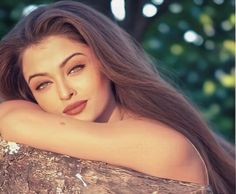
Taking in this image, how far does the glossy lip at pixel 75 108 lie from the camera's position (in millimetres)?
1626

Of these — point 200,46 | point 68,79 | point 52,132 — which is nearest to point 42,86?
point 68,79

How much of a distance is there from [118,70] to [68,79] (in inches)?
5.7

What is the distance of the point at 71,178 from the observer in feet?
4.53

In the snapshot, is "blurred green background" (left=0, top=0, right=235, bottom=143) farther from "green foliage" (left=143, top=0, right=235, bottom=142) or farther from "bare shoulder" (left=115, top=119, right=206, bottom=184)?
"bare shoulder" (left=115, top=119, right=206, bottom=184)

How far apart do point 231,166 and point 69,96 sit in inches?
21.3

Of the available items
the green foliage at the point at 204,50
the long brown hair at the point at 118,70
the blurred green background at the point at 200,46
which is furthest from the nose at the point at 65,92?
the green foliage at the point at 204,50

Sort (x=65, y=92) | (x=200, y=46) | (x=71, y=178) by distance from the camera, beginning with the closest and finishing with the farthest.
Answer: (x=71, y=178) → (x=65, y=92) → (x=200, y=46)

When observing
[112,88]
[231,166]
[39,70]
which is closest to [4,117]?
[39,70]

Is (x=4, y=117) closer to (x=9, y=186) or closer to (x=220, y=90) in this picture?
(x=9, y=186)

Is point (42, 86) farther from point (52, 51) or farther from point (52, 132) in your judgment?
point (52, 132)

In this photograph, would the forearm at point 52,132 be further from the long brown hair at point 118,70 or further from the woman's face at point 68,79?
the long brown hair at point 118,70

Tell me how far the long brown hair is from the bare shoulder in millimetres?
93

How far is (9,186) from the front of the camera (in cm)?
139

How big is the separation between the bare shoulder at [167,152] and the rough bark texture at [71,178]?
0.06 m
